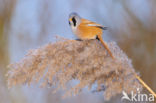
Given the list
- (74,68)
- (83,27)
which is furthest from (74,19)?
(74,68)

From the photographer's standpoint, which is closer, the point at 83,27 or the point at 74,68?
the point at 74,68

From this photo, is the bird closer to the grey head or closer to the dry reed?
the grey head

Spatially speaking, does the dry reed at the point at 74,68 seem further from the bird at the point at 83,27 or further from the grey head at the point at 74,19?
the grey head at the point at 74,19

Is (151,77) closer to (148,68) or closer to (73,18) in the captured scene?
(148,68)

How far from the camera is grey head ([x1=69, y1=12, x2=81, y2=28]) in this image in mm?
2686

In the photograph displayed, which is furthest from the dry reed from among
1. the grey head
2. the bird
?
the grey head

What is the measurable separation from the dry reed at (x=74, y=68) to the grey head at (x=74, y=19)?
0.75 m

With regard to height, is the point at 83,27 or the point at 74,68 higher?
the point at 83,27

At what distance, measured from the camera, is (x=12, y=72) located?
6.28ft

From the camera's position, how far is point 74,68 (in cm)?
186

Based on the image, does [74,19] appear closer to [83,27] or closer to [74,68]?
[83,27]

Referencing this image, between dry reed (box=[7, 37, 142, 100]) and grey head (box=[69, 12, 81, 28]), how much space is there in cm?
75

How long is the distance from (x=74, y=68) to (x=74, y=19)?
0.98 metres

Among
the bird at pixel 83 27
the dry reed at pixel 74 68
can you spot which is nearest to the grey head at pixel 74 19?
the bird at pixel 83 27
